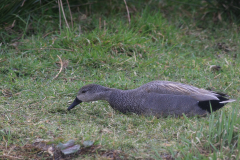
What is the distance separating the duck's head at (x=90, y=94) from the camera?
3.78 metres

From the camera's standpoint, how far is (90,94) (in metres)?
3.83

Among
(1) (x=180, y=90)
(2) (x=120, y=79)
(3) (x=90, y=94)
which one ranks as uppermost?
(1) (x=180, y=90)

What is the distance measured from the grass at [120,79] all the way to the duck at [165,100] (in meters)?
0.09

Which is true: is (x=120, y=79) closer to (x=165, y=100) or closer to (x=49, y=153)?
(x=165, y=100)

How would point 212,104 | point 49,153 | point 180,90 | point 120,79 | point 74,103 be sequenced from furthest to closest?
1. point 120,79
2. point 74,103
3. point 180,90
4. point 212,104
5. point 49,153

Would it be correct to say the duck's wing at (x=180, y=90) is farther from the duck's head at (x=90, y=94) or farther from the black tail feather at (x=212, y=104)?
the duck's head at (x=90, y=94)

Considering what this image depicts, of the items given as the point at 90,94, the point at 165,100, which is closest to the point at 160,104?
the point at 165,100

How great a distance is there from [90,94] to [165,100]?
2.75 feet

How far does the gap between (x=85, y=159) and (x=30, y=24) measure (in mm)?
3630

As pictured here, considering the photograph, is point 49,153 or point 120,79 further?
point 120,79

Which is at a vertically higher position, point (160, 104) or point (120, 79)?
point (160, 104)

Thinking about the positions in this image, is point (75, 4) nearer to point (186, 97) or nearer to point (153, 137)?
point (186, 97)

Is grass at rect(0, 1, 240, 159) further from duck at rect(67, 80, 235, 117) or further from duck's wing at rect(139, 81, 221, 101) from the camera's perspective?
duck's wing at rect(139, 81, 221, 101)

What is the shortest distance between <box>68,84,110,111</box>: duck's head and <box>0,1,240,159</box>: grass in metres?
0.11
